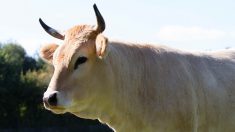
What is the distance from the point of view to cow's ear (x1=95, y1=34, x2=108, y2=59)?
11805 mm

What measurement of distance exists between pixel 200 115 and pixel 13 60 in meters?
51.9

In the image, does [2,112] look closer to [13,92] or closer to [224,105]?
[13,92]

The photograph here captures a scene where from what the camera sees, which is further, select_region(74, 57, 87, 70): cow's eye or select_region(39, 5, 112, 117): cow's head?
select_region(74, 57, 87, 70): cow's eye

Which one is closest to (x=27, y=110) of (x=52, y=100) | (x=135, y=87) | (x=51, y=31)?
(x=51, y=31)

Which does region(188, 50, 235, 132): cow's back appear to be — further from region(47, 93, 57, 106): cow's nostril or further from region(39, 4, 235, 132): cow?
region(47, 93, 57, 106): cow's nostril

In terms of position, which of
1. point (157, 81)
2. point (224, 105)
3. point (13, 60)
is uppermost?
point (157, 81)

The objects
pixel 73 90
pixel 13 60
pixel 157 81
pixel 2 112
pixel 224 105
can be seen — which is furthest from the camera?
pixel 13 60

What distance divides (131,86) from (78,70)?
1269mm

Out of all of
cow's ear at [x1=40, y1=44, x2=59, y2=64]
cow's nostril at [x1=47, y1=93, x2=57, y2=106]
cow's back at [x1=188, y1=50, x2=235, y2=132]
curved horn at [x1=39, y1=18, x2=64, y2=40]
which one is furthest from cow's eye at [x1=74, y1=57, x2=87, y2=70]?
cow's back at [x1=188, y1=50, x2=235, y2=132]

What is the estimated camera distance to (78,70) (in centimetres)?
1180

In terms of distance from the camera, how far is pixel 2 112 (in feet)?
176

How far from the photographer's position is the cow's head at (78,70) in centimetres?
1152

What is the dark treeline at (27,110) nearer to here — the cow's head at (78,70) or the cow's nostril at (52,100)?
the cow's head at (78,70)

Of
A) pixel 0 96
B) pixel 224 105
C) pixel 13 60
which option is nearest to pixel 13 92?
pixel 0 96
